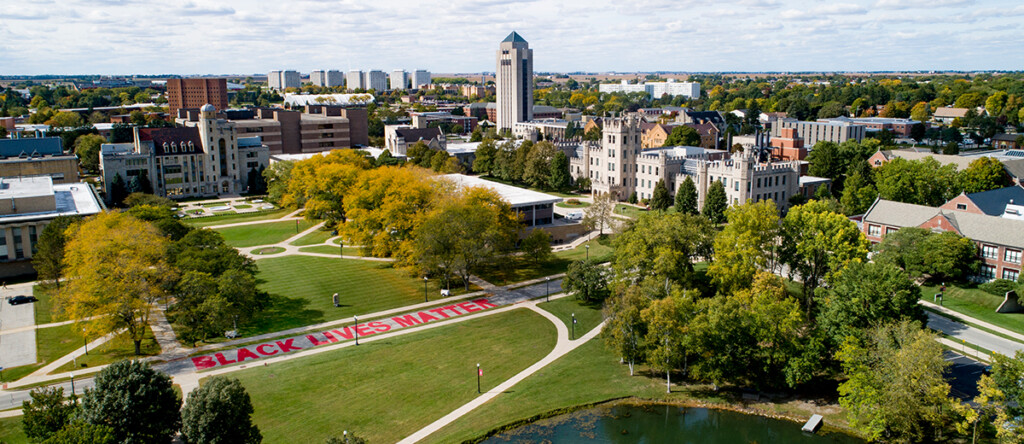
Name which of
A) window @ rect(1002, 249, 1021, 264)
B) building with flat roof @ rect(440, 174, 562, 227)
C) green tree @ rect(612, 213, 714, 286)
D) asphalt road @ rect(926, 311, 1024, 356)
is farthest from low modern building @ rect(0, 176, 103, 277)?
window @ rect(1002, 249, 1021, 264)

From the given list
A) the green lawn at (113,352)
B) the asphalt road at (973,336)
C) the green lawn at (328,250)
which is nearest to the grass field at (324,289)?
the green lawn at (328,250)

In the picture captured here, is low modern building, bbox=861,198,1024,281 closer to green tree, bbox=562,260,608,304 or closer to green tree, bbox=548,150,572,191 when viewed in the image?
green tree, bbox=562,260,608,304

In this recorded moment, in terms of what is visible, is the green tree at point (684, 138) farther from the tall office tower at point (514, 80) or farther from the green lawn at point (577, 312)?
the green lawn at point (577, 312)

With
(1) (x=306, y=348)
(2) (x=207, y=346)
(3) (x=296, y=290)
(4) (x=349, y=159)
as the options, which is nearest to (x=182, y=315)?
(2) (x=207, y=346)

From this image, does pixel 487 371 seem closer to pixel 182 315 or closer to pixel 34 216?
pixel 182 315

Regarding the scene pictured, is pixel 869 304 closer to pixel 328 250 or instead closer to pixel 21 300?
pixel 328 250

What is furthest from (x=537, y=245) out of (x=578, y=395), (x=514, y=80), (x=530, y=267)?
(x=514, y=80)
